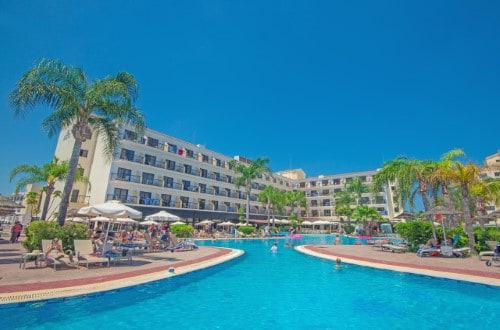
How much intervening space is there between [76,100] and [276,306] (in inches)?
542

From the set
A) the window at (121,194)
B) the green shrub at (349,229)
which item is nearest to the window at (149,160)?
the window at (121,194)

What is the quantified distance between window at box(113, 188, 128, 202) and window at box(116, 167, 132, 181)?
1510 millimetres

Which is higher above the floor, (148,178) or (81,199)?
(148,178)

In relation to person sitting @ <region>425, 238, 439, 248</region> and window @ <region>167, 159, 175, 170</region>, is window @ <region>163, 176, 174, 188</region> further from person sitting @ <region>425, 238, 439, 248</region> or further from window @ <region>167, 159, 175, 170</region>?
person sitting @ <region>425, 238, 439, 248</region>

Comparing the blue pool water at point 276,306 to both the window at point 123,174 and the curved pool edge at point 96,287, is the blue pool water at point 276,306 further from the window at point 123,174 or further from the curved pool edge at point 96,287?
the window at point 123,174

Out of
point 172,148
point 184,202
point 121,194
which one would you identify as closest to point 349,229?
point 184,202

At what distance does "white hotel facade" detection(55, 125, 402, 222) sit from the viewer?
3559 centimetres

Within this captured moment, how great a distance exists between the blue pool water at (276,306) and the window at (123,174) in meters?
28.0

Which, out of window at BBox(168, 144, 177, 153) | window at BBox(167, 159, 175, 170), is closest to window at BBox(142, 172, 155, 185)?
window at BBox(167, 159, 175, 170)

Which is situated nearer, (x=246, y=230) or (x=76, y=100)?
(x=76, y=100)

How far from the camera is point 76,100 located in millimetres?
14523

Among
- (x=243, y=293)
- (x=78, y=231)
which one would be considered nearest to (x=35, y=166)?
(x=78, y=231)

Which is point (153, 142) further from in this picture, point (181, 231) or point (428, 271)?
point (428, 271)

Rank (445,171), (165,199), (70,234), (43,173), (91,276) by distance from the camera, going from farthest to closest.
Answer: (165,199) < (43,173) < (445,171) < (70,234) < (91,276)
